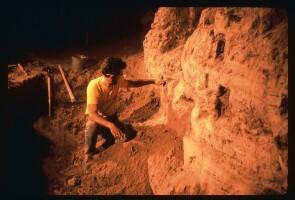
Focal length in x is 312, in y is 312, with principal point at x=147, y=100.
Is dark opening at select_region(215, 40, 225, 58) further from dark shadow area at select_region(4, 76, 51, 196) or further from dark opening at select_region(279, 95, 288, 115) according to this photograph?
dark shadow area at select_region(4, 76, 51, 196)

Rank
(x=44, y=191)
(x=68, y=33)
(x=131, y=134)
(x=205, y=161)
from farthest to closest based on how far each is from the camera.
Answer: (x=68, y=33), (x=131, y=134), (x=44, y=191), (x=205, y=161)

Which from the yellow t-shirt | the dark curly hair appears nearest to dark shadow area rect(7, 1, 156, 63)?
the yellow t-shirt

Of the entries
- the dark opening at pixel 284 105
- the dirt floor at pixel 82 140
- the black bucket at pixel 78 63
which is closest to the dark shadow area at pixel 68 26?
the dirt floor at pixel 82 140

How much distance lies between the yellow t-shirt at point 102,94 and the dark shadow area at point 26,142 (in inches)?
53.5

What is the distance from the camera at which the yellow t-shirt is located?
461 cm

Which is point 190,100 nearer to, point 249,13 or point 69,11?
point 249,13

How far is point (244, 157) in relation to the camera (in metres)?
3.31

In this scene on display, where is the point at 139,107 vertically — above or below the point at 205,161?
above

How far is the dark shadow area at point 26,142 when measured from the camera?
469cm

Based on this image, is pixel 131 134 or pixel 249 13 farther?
pixel 131 134

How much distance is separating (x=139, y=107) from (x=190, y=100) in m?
1.84

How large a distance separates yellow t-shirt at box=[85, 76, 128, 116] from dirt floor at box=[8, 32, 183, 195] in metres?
0.67

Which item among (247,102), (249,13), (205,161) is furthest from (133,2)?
(205,161)

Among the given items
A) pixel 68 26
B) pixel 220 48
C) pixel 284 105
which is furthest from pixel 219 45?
pixel 68 26
